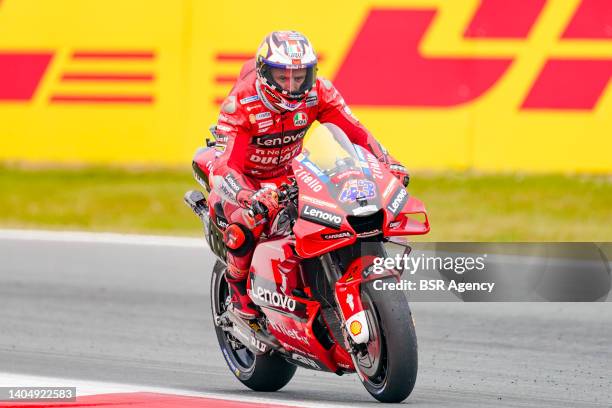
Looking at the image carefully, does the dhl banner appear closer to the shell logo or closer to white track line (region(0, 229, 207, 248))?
white track line (region(0, 229, 207, 248))

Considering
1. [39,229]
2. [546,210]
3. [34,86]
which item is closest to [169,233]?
[39,229]

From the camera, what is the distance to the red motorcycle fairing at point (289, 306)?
19.3 feet

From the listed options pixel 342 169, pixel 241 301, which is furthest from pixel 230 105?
pixel 241 301

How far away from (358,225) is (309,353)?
0.73 meters

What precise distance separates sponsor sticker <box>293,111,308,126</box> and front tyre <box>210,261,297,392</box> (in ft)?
3.38

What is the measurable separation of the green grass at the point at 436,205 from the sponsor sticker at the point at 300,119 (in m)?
4.46

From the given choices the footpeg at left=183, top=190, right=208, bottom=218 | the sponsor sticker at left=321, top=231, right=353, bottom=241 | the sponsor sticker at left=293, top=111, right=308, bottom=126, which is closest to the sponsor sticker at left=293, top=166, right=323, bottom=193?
the sponsor sticker at left=321, top=231, right=353, bottom=241

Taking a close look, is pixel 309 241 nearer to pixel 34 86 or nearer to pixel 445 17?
Answer: pixel 445 17

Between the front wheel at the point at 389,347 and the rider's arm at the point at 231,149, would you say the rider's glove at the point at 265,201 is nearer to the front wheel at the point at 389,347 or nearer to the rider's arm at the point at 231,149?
the rider's arm at the point at 231,149

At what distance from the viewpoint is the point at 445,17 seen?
11.4 metres

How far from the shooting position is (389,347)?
5.42m

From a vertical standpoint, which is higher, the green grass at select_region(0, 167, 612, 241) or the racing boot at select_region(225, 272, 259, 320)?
the racing boot at select_region(225, 272, 259, 320)

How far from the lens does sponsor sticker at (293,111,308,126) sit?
6418 millimetres

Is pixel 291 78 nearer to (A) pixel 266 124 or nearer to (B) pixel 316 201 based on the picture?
(A) pixel 266 124
